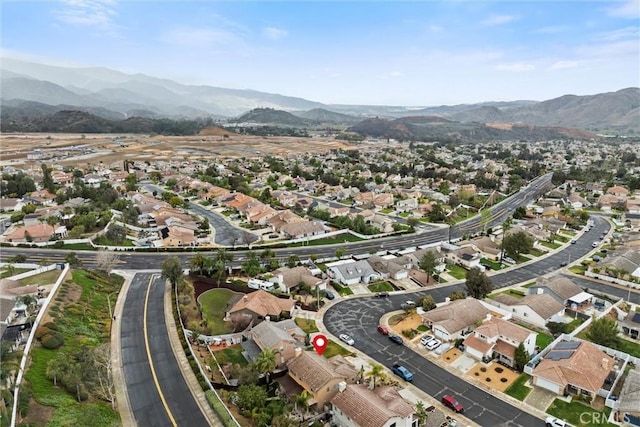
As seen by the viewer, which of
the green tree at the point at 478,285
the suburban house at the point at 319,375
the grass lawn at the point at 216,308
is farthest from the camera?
the green tree at the point at 478,285

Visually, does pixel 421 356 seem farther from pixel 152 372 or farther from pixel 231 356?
pixel 152 372

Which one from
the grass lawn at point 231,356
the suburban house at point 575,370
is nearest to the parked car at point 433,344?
the suburban house at point 575,370

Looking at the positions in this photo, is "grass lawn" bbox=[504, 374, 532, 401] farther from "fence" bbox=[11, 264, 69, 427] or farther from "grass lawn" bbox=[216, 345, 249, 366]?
"fence" bbox=[11, 264, 69, 427]

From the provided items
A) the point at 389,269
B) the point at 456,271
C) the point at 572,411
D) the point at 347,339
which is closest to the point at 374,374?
the point at 347,339

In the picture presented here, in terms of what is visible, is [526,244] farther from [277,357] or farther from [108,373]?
[108,373]

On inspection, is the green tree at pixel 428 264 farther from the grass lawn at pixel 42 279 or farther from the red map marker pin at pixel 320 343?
the grass lawn at pixel 42 279

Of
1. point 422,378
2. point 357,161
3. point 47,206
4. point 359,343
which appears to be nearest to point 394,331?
point 359,343

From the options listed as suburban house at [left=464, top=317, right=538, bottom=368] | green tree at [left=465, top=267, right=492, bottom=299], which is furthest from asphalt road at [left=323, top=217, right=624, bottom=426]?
suburban house at [left=464, top=317, right=538, bottom=368]
